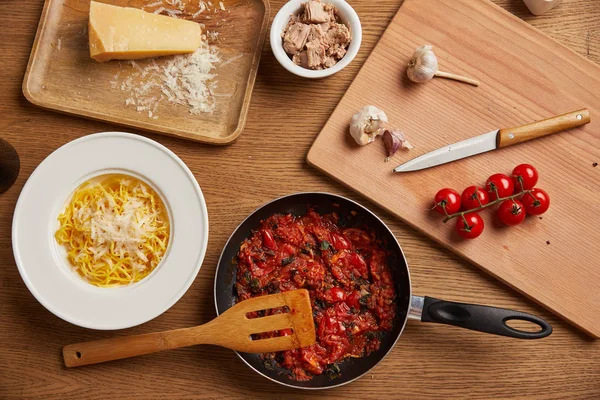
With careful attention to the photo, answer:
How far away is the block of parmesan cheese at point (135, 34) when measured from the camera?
2.39m

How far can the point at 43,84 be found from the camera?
2.52 m

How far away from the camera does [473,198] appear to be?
2.29 m

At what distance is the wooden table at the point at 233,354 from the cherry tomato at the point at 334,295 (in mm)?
342

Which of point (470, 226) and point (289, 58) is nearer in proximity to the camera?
point (470, 226)

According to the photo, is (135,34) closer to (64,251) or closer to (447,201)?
(64,251)

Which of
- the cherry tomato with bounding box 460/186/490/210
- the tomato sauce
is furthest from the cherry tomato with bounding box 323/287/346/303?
the cherry tomato with bounding box 460/186/490/210

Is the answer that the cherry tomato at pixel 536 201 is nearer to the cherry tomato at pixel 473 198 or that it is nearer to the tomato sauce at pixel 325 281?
the cherry tomato at pixel 473 198

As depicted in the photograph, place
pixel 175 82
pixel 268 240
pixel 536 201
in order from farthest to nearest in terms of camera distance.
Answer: pixel 175 82 < pixel 268 240 < pixel 536 201

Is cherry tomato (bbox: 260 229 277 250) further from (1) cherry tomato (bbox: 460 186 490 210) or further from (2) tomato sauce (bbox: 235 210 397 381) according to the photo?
(1) cherry tomato (bbox: 460 186 490 210)

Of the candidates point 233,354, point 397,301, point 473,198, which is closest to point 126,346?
point 233,354

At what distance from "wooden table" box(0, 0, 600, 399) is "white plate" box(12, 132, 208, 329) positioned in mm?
215

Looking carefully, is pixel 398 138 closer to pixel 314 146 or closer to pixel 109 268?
pixel 314 146

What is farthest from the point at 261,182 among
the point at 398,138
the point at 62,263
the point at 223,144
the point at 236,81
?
the point at 62,263

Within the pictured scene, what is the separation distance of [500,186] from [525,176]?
109 mm
